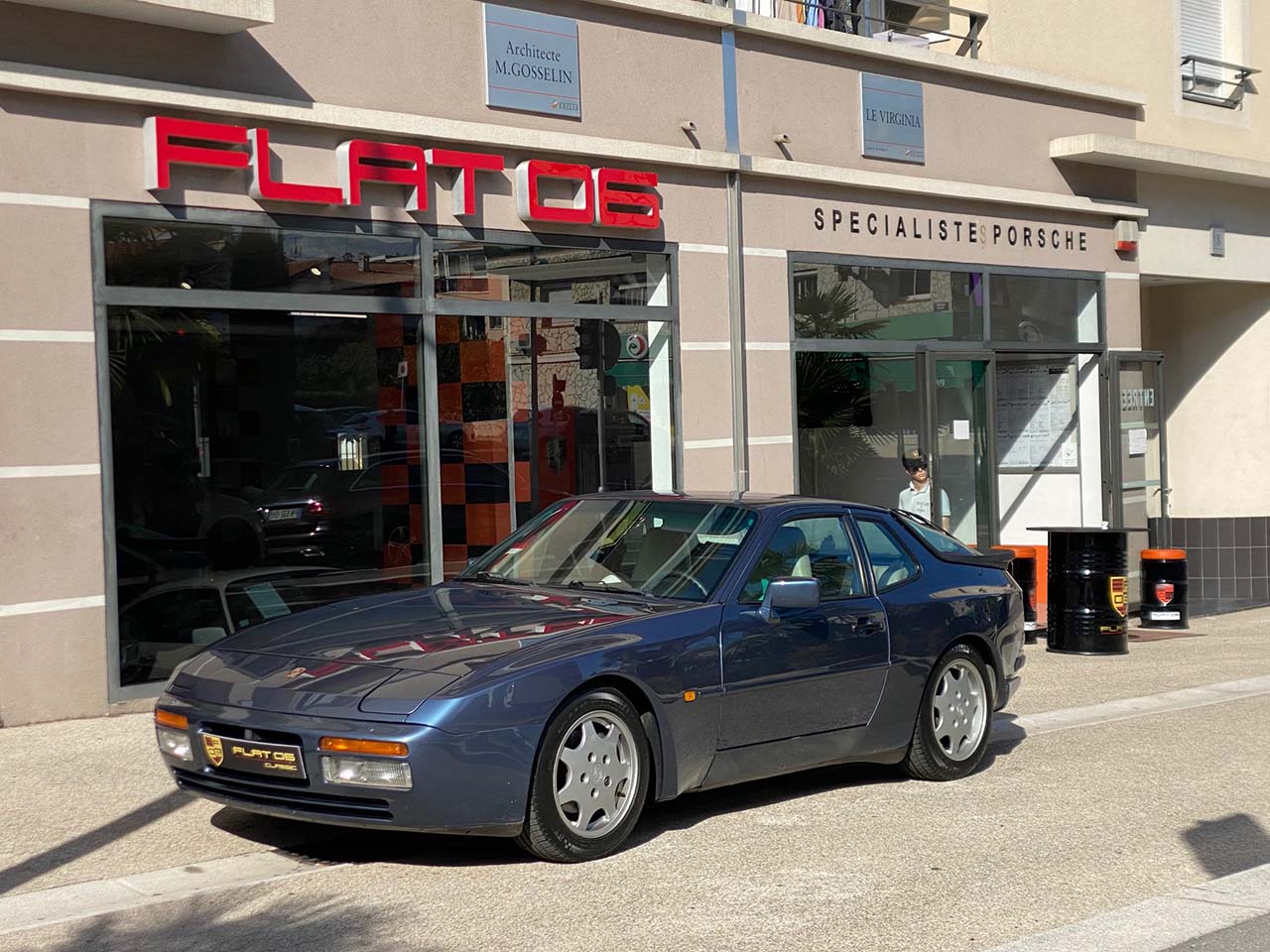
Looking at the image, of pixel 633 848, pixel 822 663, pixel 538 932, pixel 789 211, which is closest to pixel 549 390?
pixel 789 211

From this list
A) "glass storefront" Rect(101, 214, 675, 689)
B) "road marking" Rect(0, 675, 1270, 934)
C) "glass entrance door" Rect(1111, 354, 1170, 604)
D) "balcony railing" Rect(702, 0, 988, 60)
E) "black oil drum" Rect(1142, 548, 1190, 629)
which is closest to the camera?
"road marking" Rect(0, 675, 1270, 934)

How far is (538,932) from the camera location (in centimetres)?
525

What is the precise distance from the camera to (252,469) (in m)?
10.4

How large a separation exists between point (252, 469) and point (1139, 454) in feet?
36.2

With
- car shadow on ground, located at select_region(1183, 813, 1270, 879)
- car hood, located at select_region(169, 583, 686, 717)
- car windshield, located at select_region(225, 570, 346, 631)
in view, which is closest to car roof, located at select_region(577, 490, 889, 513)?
car hood, located at select_region(169, 583, 686, 717)

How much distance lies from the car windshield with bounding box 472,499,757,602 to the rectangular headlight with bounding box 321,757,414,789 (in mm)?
1736

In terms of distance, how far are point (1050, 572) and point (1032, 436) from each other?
4.12 metres

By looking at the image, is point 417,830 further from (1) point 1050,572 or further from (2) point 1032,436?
(2) point 1032,436

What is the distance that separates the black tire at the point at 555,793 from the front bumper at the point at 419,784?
3.2 inches

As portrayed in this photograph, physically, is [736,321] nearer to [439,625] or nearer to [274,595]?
[274,595]

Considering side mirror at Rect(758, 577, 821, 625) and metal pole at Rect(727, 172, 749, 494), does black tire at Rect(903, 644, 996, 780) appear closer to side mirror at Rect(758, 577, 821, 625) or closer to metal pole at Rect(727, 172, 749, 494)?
side mirror at Rect(758, 577, 821, 625)

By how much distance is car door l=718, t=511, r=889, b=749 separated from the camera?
6824 mm

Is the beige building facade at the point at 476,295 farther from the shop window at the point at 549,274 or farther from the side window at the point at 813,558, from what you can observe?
the side window at the point at 813,558

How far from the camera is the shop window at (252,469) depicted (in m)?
9.80
